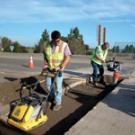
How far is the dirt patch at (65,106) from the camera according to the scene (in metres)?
6.68

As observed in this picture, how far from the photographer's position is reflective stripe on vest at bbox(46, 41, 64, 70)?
7883mm

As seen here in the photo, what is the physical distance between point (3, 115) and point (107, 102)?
9.85ft

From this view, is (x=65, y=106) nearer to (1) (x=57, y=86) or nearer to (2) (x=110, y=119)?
(1) (x=57, y=86)

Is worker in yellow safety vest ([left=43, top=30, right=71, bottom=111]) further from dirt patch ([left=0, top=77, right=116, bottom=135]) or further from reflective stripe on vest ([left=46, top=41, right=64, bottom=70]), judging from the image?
dirt patch ([left=0, top=77, right=116, bottom=135])

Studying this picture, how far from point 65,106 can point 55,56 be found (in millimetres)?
1703

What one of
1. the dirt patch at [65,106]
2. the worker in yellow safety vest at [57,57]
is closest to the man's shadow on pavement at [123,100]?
the dirt patch at [65,106]

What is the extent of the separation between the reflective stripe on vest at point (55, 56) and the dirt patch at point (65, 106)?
1.14 meters

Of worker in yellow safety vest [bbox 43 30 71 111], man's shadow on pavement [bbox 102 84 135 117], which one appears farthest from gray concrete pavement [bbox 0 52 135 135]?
worker in yellow safety vest [bbox 43 30 71 111]

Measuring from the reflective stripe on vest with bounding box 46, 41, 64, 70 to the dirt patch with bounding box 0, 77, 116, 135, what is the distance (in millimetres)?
1139

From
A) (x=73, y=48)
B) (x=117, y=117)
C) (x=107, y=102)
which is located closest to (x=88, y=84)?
(x=107, y=102)

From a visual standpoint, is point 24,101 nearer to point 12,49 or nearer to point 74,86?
point 74,86

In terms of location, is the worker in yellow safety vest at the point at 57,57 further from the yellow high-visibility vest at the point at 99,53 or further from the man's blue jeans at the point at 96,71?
the man's blue jeans at the point at 96,71

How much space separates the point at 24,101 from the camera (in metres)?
6.60

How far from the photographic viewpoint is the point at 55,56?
7.93 m
